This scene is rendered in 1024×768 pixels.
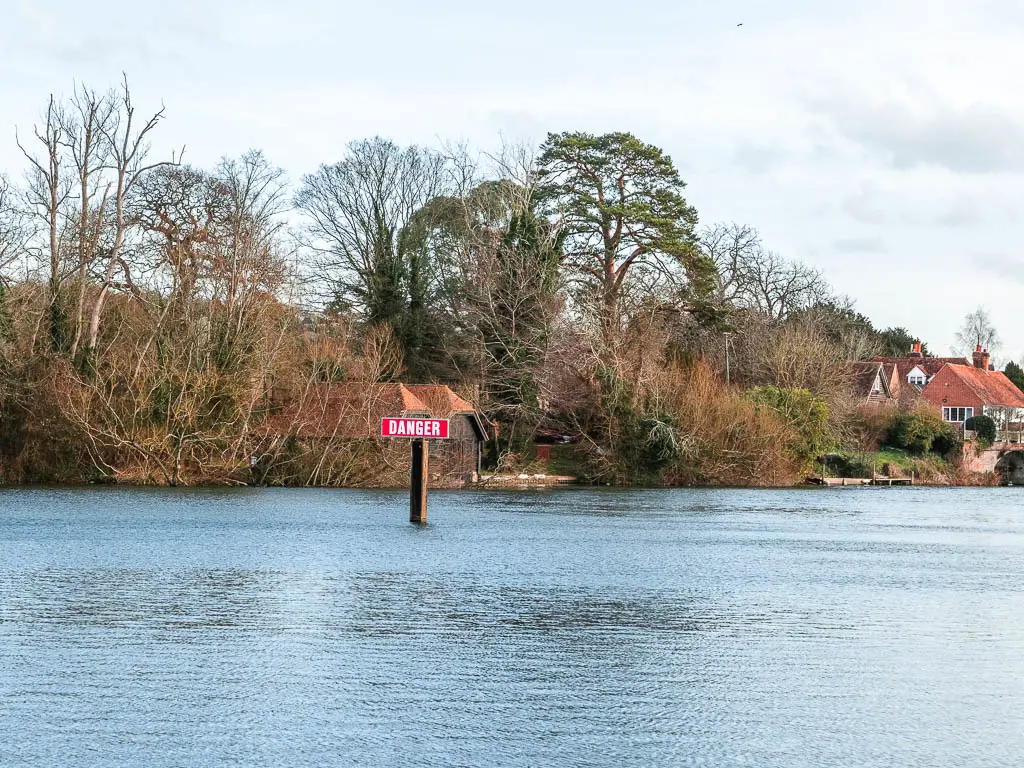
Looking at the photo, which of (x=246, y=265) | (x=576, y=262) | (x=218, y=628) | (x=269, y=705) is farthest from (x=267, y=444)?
(x=269, y=705)

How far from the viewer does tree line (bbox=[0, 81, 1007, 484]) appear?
53.9 metres

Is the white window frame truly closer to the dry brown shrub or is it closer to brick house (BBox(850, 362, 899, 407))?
brick house (BBox(850, 362, 899, 407))

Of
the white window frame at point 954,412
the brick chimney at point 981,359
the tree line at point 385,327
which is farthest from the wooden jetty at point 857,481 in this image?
the brick chimney at point 981,359

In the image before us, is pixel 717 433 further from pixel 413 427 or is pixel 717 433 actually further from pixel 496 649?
pixel 496 649

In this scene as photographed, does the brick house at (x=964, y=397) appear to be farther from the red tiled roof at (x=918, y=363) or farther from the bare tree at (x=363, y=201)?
the bare tree at (x=363, y=201)

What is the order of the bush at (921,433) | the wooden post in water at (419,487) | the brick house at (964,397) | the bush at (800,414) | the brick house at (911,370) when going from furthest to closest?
1. the brick house at (911,370)
2. the brick house at (964,397)
3. the bush at (921,433)
4. the bush at (800,414)
5. the wooden post in water at (419,487)

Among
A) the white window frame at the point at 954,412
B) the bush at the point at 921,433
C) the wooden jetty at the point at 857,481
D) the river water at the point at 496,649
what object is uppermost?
the white window frame at the point at 954,412

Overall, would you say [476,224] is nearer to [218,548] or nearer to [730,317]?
[730,317]

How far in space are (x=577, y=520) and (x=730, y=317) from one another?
3268 cm

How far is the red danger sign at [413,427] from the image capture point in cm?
3838

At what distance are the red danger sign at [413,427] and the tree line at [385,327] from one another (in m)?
17.4

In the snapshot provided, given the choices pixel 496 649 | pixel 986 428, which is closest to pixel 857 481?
pixel 986 428

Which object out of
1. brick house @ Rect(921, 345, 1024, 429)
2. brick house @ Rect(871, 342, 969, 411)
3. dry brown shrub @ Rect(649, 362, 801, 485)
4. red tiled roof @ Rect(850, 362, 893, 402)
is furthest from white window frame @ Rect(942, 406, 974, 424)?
dry brown shrub @ Rect(649, 362, 801, 485)

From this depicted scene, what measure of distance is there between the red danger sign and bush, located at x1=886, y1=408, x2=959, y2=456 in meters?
47.2
